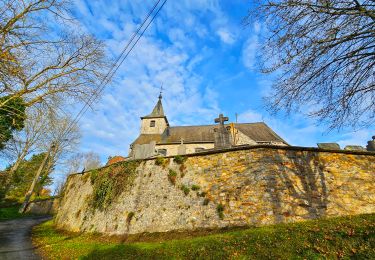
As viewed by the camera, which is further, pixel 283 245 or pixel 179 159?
pixel 179 159

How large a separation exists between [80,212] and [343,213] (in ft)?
46.9

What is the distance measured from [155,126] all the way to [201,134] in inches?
309

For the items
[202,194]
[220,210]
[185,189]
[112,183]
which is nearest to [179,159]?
[185,189]

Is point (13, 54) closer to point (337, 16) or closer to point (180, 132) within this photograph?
point (337, 16)

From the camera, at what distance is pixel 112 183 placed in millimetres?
12961

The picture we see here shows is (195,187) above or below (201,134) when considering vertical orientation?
below

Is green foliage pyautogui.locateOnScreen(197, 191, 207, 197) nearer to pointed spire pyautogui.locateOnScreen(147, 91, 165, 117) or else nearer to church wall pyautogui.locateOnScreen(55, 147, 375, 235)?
church wall pyautogui.locateOnScreen(55, 147, 375, 235)

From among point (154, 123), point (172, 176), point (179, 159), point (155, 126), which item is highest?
point (154, 123)

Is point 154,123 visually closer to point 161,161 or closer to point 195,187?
point 161,161

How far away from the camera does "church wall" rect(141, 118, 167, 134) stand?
108 feet

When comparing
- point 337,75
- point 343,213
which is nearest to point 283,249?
point 343,213

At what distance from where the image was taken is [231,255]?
18.7 ft

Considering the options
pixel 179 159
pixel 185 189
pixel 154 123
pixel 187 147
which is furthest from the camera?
pixel 154 123

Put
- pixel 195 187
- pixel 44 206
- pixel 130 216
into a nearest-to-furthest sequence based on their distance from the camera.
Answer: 1. pixel 195 187
2. pixel 130 216
3. pixel 44 206
